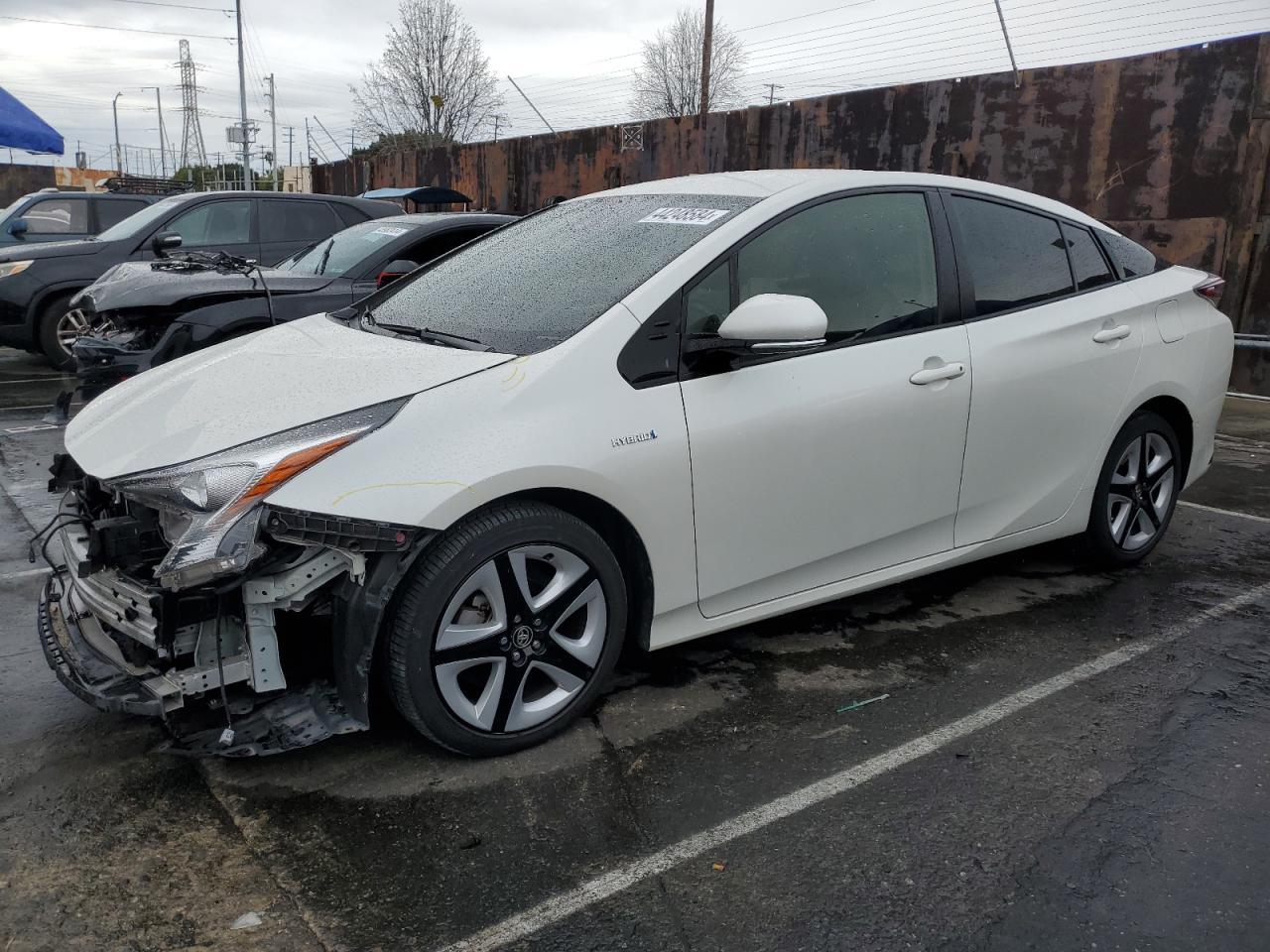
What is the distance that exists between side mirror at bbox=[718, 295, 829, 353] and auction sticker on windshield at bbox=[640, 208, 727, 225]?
478 millimetres

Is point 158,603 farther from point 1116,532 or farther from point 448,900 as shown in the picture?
point 1116,532

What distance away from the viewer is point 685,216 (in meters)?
3.45

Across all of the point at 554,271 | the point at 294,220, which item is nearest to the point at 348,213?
the point at 294,220

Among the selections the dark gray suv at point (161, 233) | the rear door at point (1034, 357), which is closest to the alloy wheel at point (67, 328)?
the dark gray suv at point (161, 233)

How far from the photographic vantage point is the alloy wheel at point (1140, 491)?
4.36m

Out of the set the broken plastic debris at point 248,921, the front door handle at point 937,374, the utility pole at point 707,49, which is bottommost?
the broken plastic debris at point 248,921

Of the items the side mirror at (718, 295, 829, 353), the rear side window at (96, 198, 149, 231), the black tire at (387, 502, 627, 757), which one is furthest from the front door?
the rear side window at (96, 198, 149, 231)

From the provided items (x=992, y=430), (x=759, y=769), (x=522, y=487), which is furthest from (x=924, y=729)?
(x=522, y=487)

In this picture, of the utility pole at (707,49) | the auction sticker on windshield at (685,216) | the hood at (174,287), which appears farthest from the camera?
the utility pole at (707,49)

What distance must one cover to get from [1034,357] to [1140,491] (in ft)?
3.53

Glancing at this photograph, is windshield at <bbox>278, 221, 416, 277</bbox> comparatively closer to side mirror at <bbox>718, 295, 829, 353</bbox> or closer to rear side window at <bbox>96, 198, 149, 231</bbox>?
side mirror at <bbox>718, 295, 829, 353</bbox>

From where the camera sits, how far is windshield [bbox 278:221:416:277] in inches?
269

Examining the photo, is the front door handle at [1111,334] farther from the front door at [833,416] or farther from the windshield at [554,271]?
the windshield at [554,271]

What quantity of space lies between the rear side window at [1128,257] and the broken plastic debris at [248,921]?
3.94 m
